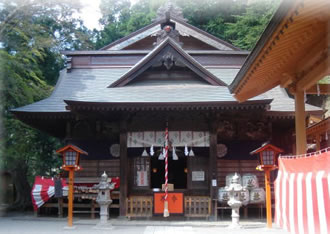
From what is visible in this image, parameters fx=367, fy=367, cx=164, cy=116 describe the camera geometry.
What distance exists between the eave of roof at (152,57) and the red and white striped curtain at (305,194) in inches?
312

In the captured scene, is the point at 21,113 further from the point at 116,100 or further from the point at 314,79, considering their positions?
the point at 314,79

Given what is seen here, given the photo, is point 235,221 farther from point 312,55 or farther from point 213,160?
point 312,55

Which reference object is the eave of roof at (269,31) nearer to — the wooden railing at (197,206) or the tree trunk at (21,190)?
the wooden railing at (197,206)

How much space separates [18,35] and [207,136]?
819 cm

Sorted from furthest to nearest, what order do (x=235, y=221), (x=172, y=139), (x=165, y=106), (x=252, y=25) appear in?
(x=252, y=25)
(x=172, y=139)
(x=165, y=106)
(x=235, y=221)

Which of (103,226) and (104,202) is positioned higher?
(104,202)

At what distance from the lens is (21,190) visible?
683 inches

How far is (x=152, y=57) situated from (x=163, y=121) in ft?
8.80

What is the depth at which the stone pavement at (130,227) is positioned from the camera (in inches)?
395

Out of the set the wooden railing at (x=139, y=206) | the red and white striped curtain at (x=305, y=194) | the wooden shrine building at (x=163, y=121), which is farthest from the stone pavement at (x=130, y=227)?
the red and white striped curtain at (x=305, y=194)

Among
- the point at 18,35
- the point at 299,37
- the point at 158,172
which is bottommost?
the point at 158,172

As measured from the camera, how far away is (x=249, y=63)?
706 centimetres

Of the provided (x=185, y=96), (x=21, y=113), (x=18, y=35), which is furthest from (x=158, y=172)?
(x=18, y=35)

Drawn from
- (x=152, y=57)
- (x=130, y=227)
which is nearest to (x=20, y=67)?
(x=152, y=57)
